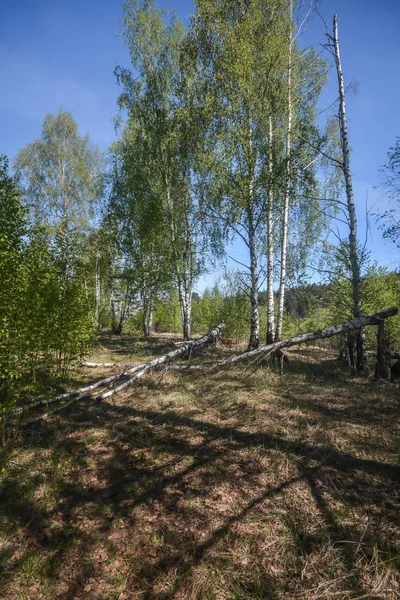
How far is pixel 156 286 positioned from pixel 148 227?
119 inches

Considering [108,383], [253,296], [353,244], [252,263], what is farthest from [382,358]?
[108,383]

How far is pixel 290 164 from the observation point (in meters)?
9.23

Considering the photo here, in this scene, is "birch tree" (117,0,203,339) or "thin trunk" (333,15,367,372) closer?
"thin trunk" (333,15,367,372)

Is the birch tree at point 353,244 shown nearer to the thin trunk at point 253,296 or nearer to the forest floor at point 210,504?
the forest floor at point 210,504

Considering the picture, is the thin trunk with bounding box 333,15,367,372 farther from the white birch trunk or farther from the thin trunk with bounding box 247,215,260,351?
the thin trunk with bounding box 247,215,260,351

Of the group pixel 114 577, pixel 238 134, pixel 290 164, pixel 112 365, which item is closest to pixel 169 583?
pixel 114 577

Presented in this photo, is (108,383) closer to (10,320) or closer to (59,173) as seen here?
(10,320)

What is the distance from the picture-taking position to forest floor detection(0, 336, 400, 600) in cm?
233

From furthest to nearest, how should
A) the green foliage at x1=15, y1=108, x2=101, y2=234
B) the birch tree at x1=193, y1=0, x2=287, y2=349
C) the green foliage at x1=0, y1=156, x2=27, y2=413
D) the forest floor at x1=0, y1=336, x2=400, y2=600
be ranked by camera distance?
the green foliage at x1=15, y1=108, x2=101, y2=234, the birch tree at x1=193, y1=0, x2=287, y2=349, the green foliage at x1=0, y1=156, x2=27, y2=413, the forest floor at x1=0, y1=336, x2=400, y2=600

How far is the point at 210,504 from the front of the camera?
2996 millimetres

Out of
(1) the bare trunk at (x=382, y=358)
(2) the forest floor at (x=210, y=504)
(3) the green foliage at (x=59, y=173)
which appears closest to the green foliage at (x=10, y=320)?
(2) the forest floor at (x=210, y=504)

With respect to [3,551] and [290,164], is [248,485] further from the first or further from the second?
[290,164]

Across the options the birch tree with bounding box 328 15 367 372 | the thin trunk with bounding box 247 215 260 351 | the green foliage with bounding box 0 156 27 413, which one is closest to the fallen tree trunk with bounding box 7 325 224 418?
the green foliage with bounding box 0 156 27 413

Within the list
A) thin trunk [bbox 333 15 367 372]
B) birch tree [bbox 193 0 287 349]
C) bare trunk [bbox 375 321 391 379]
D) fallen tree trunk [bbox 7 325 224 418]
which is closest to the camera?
fallen tree trunk [bbox 7 325 224 418]
